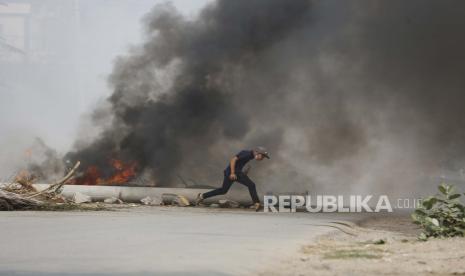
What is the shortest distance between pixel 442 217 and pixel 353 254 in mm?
2174

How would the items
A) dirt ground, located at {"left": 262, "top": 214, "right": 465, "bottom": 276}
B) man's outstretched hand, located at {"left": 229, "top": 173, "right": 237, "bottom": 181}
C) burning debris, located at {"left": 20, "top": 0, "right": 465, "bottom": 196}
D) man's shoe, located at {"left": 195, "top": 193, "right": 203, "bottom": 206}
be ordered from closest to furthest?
dirt ground, located at {"left": 262, "top": 214, "right": 465, "bottom": 276} < man's outstretched hand, located at {"left": 229, "top": 173, "right": 237, "bottom": 181} < man's shoe, located at {"left": 195, "top": 193, "right": 203, "bottom": 206} < burning debris, located at {"left": 20, "top": 0, "right": 465, "bottom": 196}

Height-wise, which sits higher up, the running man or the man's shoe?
the running man

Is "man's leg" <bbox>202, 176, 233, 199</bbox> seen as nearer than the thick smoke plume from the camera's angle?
Yes

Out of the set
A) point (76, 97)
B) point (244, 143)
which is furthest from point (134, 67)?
point (76, 97)

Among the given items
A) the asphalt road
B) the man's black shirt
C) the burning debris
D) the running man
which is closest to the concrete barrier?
the running man

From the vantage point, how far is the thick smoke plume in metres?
19.3

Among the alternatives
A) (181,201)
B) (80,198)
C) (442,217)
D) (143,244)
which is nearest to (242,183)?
(181,201)

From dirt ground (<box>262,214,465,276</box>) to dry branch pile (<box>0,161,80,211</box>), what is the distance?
18.0 ft

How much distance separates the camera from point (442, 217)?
8.20 metres

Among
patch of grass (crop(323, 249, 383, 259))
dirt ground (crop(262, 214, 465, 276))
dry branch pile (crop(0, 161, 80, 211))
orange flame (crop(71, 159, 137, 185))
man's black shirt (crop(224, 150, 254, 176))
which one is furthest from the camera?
orange flame (crop(71, 159, 137, 185))

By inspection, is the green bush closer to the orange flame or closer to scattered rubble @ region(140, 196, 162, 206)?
scattered rubble @ region(140, 196, 162, 206)

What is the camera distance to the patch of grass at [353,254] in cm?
629

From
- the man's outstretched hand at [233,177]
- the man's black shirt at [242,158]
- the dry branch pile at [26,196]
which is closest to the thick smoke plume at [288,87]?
the man's black shirt at [242,158]

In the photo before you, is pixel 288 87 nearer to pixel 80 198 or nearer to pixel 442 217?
pixel 80 198
